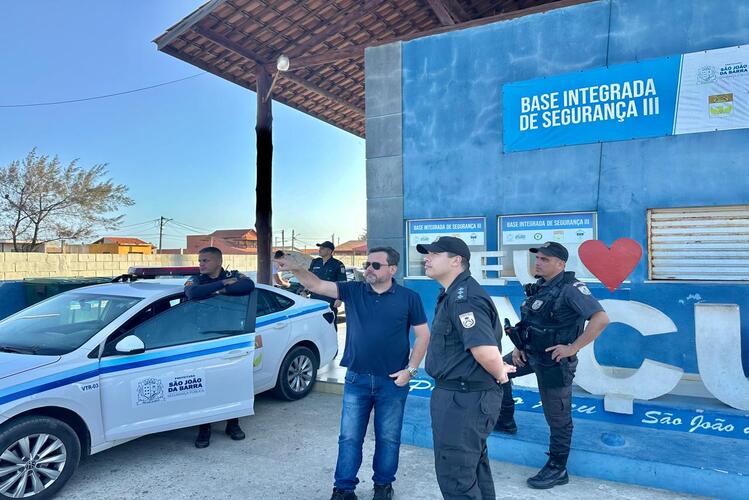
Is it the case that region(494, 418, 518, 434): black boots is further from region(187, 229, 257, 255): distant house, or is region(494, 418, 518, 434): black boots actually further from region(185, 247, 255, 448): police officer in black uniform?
region(187, 229, 257, 255): distant house

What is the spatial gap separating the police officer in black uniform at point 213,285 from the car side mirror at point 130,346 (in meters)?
0.62

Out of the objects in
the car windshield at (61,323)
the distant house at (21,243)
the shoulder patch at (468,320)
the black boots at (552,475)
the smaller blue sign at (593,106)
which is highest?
the smaller blue sign at (593,106)

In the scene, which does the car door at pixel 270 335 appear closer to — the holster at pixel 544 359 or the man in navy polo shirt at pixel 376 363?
the man in navy polo shirt at pixel 376 363

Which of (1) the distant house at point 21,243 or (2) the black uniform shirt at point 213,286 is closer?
(2) the black uniform shirt at point 213,286

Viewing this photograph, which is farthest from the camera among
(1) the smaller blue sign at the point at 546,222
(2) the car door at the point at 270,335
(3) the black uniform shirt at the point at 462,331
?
(1) the smaller blue sign at the point at 546,222

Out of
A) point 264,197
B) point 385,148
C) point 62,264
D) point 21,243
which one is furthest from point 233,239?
point 385,148

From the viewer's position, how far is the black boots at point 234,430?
4555 mm

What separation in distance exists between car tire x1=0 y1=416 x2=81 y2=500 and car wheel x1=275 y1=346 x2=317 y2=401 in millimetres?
2275

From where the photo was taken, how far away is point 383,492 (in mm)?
3352

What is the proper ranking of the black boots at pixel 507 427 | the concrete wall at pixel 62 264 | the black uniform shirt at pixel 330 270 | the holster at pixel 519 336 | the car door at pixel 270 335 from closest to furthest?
the holster at pixel 519 336 → the black boots at pixel 507 427 → the car door at pixel 270 335 → the black uniform shirt at pixel 330 270 → the concrete wall at pixel 62 264

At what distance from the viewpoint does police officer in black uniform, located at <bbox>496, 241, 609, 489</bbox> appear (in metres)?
3.56

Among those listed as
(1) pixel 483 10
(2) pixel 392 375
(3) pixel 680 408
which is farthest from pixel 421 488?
(1) pixel 483 10

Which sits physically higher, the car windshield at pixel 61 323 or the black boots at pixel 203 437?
the car windshield at pixel 61 323

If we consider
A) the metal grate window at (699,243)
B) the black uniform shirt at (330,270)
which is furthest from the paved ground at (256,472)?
the black uniform shirt at (330,270)
